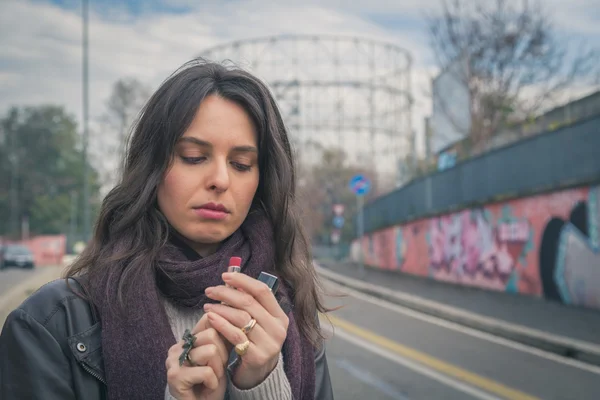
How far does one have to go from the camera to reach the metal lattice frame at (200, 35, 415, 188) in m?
51.2

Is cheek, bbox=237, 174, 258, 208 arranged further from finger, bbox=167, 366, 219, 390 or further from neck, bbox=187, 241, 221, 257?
finger, bbox=167, 366, 219, 390

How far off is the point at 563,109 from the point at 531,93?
302cm

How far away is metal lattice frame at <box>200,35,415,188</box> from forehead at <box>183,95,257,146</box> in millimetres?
48324

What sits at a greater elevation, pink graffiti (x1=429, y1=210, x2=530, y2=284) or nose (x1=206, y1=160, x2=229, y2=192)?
nose (x1=206, y1=160, x2=229, y2=192)

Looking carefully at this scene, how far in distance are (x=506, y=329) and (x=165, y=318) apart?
9.05 metres

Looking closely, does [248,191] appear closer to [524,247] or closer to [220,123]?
[220,123]

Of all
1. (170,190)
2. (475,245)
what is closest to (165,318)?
(170,190)

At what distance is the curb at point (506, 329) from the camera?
863cm

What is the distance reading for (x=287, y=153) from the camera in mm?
2135

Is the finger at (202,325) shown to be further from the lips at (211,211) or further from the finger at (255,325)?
the lips at (211,211)

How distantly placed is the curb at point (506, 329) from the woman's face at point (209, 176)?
5.35m

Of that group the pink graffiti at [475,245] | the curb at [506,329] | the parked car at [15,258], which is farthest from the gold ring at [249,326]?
the parked car at [15,258]

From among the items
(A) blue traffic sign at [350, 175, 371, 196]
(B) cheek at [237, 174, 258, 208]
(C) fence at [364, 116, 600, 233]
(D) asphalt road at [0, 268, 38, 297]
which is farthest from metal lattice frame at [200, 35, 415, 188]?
(B) cheek at [237, 174, 258, 208]

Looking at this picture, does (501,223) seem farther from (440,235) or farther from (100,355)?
(100,355)
